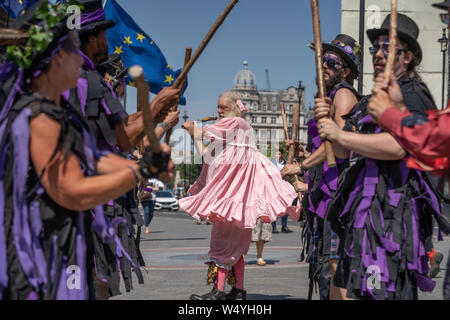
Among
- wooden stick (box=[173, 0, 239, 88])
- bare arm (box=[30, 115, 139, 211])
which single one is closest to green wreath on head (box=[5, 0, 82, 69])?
bare arm (box=[30, 115, 139, 211])

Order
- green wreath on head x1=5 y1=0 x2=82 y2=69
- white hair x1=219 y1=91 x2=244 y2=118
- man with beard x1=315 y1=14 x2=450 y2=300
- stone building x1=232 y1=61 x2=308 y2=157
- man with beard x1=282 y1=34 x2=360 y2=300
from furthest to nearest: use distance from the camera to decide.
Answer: stone building x1=232 y1=61 x2=308 y2=157 → white hair x1=219 y1=91 x2=244 y2=118 → man with beard x1=282 y1=34 x2=360 y2=300 → man with beard x1=315 y1=14 x2=450 y2=300 → green wreath on head x1=5 y1=0 x2=82 y2=69

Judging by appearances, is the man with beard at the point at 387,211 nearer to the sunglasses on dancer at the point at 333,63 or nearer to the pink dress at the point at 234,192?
the sunglasses on dancer at the point at 333,63

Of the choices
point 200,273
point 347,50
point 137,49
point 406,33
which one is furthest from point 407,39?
point 200,273

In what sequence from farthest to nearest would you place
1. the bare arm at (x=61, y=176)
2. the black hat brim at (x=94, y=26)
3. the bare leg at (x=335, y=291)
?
the bare leg at (x=335, y=291), the black hat brim at (x=94, y=26), the bare arm at (x=61, y=176)

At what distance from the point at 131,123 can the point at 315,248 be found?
86.0 inches

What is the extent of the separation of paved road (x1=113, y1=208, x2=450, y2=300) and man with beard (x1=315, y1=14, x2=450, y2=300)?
2690mm

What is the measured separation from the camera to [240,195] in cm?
764

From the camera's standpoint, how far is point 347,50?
17.7ft

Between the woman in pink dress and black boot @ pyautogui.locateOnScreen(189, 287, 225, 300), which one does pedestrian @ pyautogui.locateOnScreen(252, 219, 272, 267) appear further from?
black boot @ pyautogui.locateOnScreen(189, 287, 225, 300)

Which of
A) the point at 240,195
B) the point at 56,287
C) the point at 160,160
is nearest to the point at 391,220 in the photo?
the point at 160,160

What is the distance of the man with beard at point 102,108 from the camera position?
4.05m

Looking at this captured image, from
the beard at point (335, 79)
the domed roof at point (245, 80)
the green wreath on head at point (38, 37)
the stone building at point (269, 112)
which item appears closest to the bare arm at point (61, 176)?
the green wreath on head at point (38, 37)

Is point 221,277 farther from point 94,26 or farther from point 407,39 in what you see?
point 407,39

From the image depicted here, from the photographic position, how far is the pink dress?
739cm
